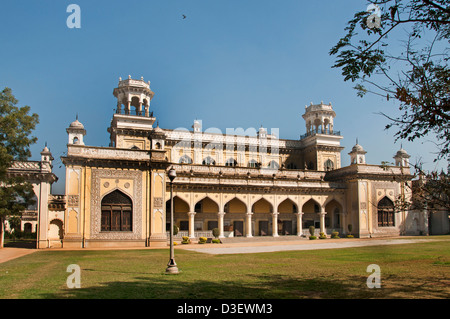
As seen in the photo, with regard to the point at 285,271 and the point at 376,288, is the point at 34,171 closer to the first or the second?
the point at 285,271

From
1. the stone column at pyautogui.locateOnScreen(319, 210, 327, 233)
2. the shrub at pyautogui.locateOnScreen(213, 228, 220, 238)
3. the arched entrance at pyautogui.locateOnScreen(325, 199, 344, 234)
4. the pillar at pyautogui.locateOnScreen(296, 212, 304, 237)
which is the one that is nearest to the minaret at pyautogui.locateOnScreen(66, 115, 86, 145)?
the shrub at pyautogui.locateOnScreen(213, 228, 220, 238)

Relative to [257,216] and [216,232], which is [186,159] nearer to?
[257,216]

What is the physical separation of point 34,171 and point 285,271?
24.8m

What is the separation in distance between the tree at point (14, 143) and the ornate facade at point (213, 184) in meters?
3.30

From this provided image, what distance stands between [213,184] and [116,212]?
35.4 ft

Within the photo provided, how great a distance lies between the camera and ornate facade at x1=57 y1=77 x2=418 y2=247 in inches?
1293

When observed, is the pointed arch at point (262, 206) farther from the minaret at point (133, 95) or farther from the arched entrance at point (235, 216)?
the minaret at point (133, 95)

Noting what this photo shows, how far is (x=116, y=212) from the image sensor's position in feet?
109

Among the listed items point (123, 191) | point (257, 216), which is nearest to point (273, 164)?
point (257, 216)

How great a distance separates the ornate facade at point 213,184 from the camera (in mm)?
32844

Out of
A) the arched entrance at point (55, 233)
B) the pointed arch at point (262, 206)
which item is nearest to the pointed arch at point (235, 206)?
the pointed arch at point (262, 206)

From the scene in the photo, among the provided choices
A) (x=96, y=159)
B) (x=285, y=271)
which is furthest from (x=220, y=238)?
(x=285, y=271)

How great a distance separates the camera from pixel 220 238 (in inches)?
1603
